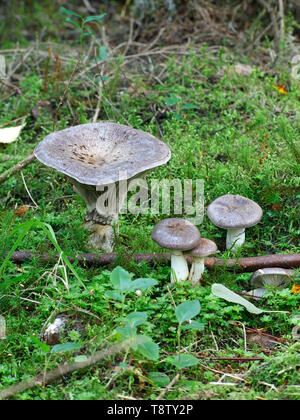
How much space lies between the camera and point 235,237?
3.35m

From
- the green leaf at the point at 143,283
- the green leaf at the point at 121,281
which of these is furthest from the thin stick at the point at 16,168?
the green leaf at the point at 143,283

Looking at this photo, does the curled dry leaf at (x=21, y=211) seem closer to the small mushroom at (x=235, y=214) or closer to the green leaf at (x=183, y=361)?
the small mushroom at (x=235, y=214)

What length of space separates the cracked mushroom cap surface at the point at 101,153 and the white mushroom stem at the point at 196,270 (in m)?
0.65

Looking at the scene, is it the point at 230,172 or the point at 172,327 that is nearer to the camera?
the point at 172,327

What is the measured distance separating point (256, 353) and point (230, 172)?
172 cm

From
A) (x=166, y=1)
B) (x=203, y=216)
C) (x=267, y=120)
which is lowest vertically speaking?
(x=203, y=216)

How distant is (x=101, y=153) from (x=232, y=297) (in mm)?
1316

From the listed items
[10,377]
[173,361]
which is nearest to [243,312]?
[173,361]

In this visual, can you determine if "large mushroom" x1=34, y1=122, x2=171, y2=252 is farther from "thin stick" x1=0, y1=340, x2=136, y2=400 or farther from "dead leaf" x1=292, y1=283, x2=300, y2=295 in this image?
"dead leaf" x1=292, y1=283, x2=300, y2=295

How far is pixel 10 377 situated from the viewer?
234 centimetres

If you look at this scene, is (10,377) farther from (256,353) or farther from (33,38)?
(33,38)

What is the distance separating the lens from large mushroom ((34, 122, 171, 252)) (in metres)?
2.88

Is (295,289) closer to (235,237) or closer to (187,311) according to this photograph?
(235,237)
